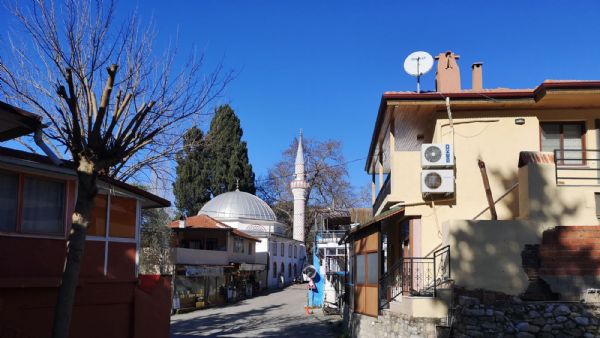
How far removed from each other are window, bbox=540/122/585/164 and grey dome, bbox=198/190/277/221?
42159mm

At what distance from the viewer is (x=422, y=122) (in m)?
16.7

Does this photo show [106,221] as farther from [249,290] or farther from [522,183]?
[249,290]

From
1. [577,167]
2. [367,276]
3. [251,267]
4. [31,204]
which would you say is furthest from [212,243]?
[31,204]

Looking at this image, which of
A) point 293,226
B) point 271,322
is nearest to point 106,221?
point 271,322

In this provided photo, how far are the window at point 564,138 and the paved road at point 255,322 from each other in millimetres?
10700

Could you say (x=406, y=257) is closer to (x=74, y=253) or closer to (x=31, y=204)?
(x=31, y=204)

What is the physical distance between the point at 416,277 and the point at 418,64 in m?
5.94

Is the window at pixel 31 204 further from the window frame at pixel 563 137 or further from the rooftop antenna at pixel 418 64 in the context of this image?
the window frame at pixel 563 137

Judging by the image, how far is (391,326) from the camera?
14680mm

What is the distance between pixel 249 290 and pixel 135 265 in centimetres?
3275

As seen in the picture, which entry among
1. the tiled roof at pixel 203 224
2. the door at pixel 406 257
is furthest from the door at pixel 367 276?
the tiled roof at pixel 203 224

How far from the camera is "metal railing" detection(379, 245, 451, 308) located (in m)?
13.3

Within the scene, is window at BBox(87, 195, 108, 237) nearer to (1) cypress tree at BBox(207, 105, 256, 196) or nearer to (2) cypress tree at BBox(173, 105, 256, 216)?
(2) cypress tree at BBox(173, 105, 256, 216)

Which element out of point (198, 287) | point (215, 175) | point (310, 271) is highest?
point (215, 175)
